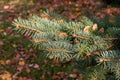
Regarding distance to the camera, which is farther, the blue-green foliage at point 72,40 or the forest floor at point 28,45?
the forest floor at point 28,45

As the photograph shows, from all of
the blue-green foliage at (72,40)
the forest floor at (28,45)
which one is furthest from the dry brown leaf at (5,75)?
the blue-green foliage at (72,40)

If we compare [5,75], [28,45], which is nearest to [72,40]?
[5,75]

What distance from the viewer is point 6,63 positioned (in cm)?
473

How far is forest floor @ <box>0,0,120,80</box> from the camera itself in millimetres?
4410

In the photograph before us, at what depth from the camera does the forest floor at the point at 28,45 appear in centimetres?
441

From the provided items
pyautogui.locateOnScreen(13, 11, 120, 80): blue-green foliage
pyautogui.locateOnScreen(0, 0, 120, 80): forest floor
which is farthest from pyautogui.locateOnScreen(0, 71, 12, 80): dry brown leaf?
pyautogui.locateOnScreen(13, 11, 120, 80): blue-green foliage

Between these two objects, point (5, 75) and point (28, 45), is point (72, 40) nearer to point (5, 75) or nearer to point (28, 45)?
point (5, 75)

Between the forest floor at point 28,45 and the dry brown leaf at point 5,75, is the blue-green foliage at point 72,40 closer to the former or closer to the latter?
the forest floor at point 28,45

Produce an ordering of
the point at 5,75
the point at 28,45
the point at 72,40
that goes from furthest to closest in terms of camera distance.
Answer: the point at 28,45
the point at 5,75
the point at 72,40

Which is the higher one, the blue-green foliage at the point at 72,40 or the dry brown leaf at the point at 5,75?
the blue-green foliage at the point at 72,40

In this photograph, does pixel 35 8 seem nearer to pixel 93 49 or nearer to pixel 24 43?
pixel 24 43

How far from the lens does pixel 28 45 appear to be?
17.1 ft

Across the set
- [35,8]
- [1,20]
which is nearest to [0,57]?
[1,20]

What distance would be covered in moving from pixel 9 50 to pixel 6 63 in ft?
1.40
